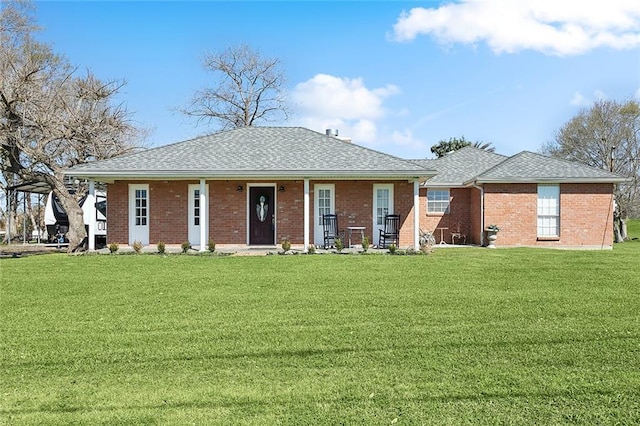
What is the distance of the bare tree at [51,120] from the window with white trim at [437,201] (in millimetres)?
12730

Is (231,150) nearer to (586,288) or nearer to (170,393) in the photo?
(586,288)

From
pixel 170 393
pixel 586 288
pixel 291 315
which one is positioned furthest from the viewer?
pixel 586 288

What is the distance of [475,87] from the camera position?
15227 mm

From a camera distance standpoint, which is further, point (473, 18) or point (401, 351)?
point (473, 18)

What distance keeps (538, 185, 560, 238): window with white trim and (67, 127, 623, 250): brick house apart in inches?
1.4

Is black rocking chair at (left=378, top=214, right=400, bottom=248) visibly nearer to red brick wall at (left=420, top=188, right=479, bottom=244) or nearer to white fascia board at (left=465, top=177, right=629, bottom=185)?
red brick wall at (left=420, top=188, right=479, bottom=244)

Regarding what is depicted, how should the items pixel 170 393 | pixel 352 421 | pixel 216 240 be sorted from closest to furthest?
pixel 352 421, pixel 170 393, pixel 216 240

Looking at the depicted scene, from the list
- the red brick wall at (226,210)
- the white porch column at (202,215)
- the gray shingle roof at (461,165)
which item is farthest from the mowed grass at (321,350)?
the gray shingle roof at (461,165)

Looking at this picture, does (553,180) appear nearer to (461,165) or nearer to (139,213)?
(461,165)

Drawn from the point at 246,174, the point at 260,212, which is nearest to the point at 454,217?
the point at 260,212

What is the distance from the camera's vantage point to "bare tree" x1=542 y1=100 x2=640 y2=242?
32.2m

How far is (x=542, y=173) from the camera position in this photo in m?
19.0

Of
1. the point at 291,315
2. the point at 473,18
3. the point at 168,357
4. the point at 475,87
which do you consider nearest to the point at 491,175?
the point at 475,87

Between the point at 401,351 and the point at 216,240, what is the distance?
13555 millimetres
